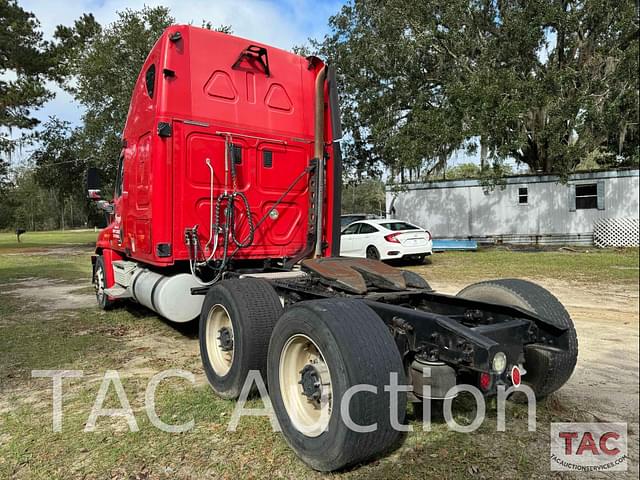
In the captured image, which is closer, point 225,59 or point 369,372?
point 369,372

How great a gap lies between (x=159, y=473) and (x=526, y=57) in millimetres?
18535

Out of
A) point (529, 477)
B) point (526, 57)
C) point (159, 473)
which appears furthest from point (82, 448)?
point (526, 57)

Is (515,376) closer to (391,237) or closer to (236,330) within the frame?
(236,330)

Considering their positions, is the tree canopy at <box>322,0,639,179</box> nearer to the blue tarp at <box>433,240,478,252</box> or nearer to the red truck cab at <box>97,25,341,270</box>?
the blue tarp at <box>433,240,478,252</box>

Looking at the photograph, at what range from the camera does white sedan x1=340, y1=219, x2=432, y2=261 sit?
13.0 m

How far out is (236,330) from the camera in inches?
142

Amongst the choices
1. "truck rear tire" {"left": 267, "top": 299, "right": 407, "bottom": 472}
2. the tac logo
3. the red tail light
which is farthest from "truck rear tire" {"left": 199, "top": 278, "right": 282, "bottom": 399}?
the red tail light

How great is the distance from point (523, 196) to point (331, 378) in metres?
19.4

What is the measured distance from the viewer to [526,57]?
56.6ft

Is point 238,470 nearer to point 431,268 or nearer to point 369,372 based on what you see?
point 369,372

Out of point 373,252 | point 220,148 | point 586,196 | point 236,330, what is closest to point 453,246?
point 373,252

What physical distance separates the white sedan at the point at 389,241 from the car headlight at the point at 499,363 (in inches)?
399

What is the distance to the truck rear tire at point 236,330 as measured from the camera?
3.52 meters

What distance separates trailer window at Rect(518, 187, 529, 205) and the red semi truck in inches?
646
